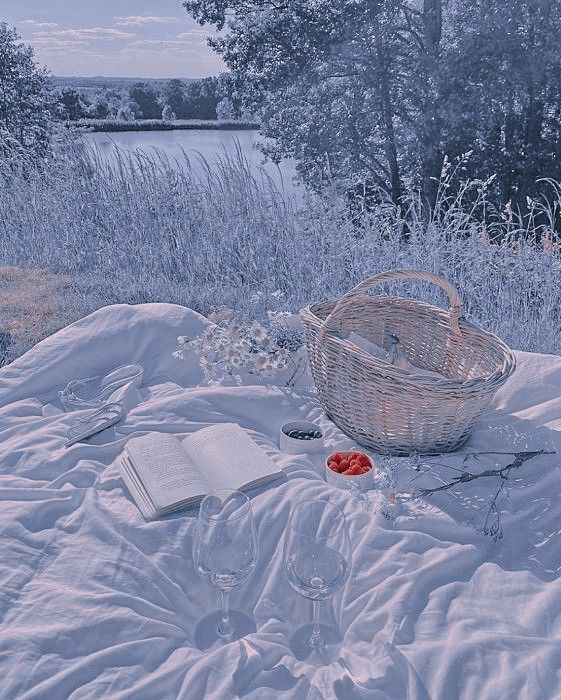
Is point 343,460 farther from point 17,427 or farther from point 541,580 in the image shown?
point 17,427

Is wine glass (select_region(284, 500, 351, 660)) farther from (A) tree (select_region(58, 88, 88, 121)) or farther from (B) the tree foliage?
(A) tree (select_region(58, 88, 88, 121))

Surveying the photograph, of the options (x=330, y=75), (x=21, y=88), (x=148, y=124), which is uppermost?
(x=21, y=88)

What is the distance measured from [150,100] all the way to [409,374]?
22.9 feet

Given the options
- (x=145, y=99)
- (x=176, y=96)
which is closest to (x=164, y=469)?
(x=145, y=99)

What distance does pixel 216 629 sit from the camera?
103 centimetres

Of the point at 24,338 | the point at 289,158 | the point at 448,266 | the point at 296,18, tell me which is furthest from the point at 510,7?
the point at 24,338

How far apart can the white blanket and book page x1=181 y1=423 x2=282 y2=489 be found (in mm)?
51

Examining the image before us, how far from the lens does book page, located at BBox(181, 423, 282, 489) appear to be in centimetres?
133

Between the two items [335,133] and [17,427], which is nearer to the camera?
[17,427]

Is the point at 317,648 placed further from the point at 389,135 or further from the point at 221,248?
the point at 389,135

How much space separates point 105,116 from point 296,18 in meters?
2.45

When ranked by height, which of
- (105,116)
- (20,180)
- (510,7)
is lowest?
(20,180)

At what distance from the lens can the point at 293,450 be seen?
1497 millimetres

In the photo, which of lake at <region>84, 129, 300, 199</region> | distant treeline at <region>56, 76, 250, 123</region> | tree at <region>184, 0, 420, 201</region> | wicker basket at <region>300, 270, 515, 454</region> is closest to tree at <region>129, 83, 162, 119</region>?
distant treeline at <region>56, 76, 250, 123</region>
